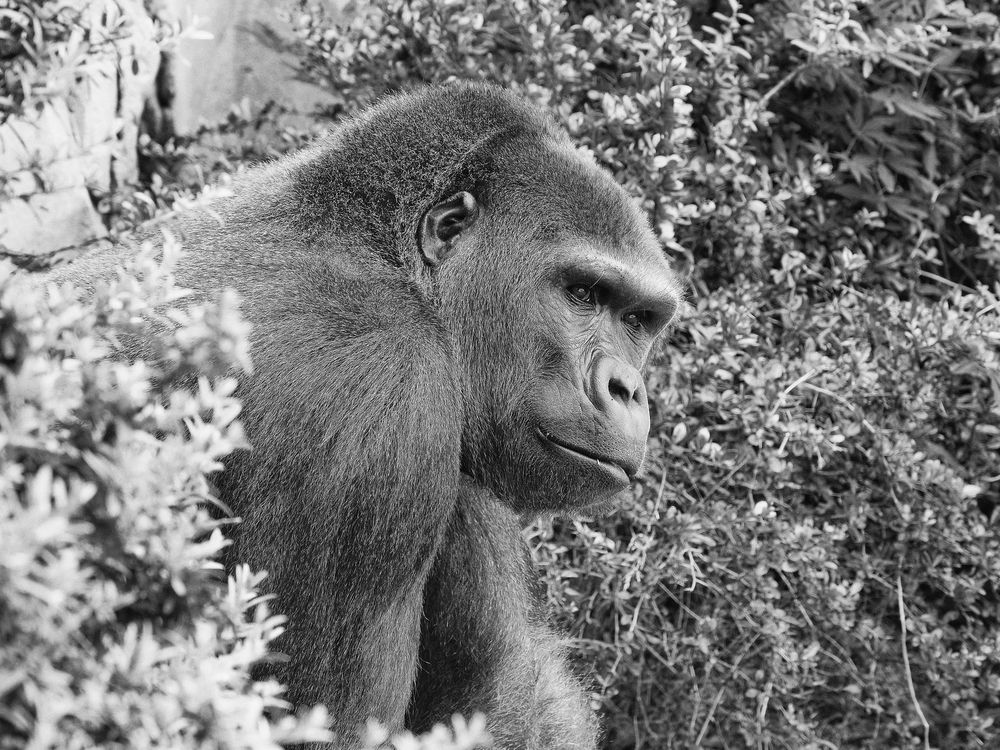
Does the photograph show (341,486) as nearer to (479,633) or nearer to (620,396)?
(479,633)

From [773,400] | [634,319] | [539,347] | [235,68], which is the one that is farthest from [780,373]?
[235,68]


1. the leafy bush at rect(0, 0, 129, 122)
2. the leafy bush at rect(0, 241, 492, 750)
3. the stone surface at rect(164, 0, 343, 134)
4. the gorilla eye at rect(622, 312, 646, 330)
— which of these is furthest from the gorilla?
the stone surface at rect(164, 0, 343, 134)

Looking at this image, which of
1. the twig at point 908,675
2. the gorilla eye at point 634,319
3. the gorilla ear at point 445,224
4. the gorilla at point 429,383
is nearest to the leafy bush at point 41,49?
the gorilla at point 429,383

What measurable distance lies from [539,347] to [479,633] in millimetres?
759

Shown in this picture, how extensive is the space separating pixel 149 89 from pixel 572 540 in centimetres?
286

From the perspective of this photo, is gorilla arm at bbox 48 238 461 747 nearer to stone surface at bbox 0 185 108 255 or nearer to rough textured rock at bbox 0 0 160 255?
rough textured rock at bbox 0 0 160 255

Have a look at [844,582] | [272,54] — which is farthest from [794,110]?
[272,54]

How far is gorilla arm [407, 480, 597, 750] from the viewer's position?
2.79 m

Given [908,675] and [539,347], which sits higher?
[539,347]

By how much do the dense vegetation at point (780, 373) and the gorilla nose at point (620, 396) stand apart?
983mm

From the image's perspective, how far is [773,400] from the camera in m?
3.99

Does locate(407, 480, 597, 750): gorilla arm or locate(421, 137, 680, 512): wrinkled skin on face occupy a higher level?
locate(421, 137, 680, 512): wrinkled skin on face

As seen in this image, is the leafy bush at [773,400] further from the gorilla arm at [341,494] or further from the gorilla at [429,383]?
the gorilla arm at [341,494]

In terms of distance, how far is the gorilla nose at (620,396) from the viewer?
9.22 ft
